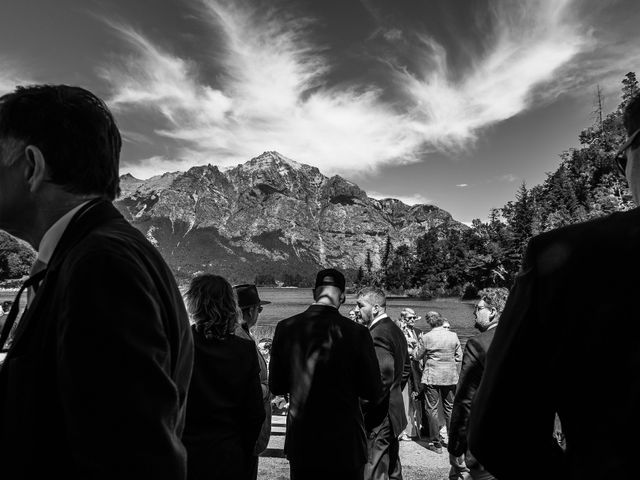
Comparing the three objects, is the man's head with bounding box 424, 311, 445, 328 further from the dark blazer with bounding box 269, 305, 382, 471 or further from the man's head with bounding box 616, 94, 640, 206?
the man's head with bounding box 616, 94, 640, 206

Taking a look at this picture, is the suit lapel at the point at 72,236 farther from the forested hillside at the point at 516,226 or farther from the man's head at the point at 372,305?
the forested hillside at the point at 516,226

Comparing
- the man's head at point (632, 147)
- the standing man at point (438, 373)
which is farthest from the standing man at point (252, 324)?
the standing man at point (438, 373)

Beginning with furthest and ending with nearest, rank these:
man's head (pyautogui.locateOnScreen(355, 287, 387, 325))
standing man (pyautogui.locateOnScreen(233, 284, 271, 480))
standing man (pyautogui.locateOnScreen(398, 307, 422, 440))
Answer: standing man (pyautogui.locateOnScreen(398, 307, 422, 440)), man's head (pyautogui.locateOnScreen(355, 287, 387, 325)), standing man (pyautogui.locateOnScreen(233, 284, 271, 480))

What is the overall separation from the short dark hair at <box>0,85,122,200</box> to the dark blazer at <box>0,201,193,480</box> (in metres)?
0.31

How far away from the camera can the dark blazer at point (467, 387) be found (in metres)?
4.23

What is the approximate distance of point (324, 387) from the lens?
382 centimetres

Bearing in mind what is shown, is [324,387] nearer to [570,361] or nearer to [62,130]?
[570,361]

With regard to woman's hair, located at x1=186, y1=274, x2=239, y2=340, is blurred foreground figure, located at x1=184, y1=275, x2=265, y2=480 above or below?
below

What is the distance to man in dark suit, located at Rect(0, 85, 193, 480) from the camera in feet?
3.60

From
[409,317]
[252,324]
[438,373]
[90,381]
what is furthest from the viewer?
[409,317]

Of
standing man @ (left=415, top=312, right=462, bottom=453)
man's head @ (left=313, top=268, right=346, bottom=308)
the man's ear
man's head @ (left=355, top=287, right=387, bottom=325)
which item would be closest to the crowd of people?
the man's ear

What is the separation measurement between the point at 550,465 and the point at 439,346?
24.6 feet

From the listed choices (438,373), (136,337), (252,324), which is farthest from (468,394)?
(438,373)

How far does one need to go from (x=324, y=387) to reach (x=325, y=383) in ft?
0.11
